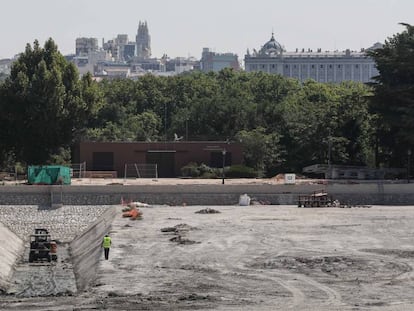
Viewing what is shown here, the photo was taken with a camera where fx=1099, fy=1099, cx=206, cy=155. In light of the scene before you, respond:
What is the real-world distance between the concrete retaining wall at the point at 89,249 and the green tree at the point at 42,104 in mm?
20189

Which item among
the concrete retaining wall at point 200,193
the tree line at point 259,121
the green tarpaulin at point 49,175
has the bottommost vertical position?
the concrete retaining wall at point 200,193

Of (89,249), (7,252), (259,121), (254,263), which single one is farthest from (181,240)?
(259,121)

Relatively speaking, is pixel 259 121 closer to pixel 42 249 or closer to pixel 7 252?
pixel 42 249

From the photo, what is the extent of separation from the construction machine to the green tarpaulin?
17.2m

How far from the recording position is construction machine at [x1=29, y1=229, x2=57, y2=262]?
59750 mm

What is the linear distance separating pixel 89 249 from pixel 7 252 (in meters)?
4.64

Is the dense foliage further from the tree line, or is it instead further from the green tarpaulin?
the green tarpaulin

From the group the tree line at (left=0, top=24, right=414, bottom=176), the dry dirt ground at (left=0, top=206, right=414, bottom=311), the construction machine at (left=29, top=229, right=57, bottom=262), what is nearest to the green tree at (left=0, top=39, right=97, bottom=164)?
the tree line at (left=0, top=24, right=414, bottom=176)

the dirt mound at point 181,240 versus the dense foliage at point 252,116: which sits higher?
the dense foliage at point 252,116

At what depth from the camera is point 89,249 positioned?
59.2m

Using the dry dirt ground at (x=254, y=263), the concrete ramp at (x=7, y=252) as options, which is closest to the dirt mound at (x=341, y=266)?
the dry dirt ground at (x=254, y=263)

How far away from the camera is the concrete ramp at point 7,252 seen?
170 ft

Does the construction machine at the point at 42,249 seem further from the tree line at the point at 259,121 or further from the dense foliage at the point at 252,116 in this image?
the dense foliage at the point at 252,116

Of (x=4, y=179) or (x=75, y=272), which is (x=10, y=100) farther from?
(x=75, y=272)
